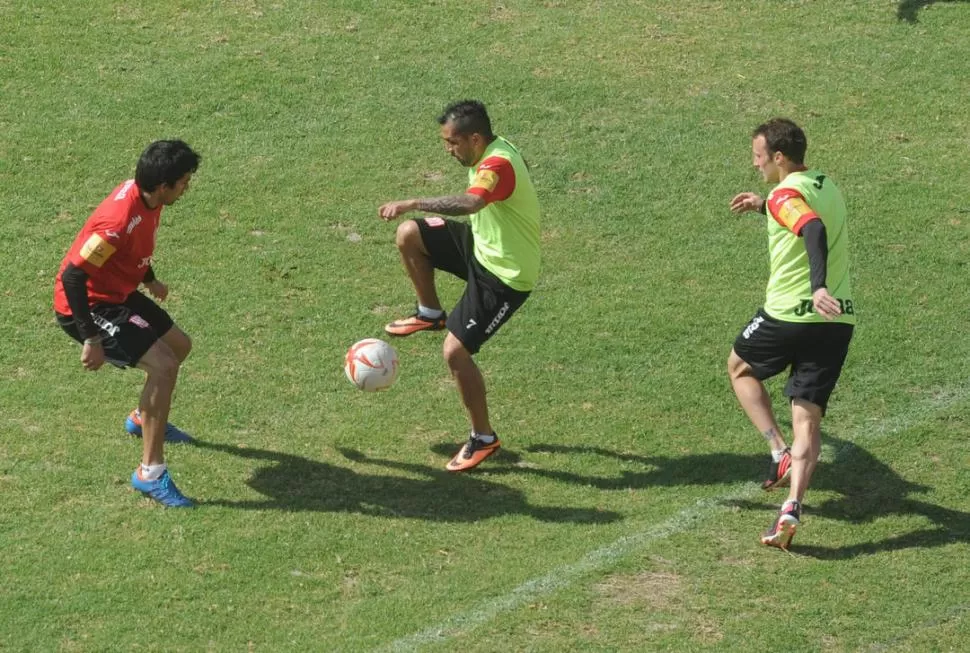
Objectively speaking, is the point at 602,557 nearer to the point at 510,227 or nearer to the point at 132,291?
the point at 510,227

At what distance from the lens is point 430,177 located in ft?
45.0

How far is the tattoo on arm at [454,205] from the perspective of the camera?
9.16 m

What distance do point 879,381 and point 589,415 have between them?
89.7 inches

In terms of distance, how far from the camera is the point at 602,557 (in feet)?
28.5

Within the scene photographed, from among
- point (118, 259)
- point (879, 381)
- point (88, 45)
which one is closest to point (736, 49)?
point (879, 381)

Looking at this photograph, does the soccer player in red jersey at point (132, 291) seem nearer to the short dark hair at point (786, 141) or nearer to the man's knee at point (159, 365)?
the man's knee at point (159, 365)

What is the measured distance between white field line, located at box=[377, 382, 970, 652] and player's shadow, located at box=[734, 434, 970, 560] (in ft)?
0.53

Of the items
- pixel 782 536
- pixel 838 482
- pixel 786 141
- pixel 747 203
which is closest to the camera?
pixel 782 536

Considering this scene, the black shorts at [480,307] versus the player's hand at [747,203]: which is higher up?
the player's hand at [747,203]

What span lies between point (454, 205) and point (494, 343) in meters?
2.45

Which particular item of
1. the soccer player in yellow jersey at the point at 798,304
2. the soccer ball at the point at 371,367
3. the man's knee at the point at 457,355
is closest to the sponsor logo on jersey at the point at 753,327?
the soccer player in yellow jersey at the point at 798,304

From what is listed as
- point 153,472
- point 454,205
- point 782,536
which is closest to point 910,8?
point 454,205

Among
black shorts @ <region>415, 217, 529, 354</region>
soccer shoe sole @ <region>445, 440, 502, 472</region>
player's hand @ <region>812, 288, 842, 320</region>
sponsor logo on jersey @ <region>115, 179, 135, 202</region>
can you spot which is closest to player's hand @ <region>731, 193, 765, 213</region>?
player's hand @ <region>812, 288, 842, 320</region>

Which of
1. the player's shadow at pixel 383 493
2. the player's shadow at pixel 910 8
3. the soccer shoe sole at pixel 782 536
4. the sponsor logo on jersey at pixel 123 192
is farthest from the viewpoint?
the player's shadow at pixel 910 8
